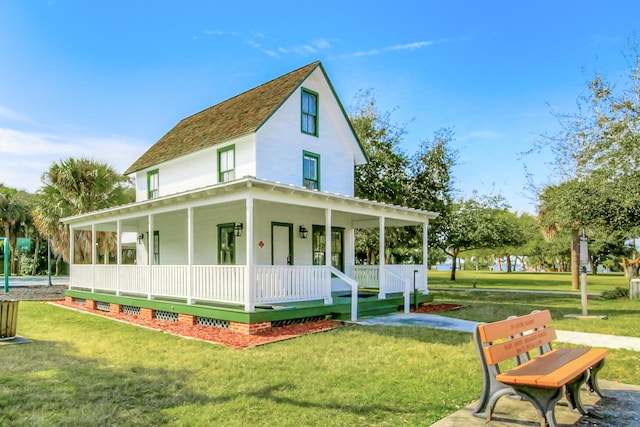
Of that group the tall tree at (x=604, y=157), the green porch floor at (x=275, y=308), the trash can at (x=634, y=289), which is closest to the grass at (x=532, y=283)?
the trash can at (x=634, y=289)

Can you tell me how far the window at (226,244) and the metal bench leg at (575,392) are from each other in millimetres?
12167

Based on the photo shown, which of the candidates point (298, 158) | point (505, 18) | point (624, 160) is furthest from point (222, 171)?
point (624, 160)

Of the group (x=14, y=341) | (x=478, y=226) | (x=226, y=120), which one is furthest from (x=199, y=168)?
(x=478, y=226)

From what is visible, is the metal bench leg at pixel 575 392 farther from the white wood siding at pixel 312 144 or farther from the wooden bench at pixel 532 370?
the white wood siding at pixel 312 144

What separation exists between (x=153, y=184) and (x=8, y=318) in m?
10.1

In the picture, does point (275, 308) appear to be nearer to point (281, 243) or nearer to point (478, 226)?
point (281, 243)

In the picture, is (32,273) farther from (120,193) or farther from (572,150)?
(572,150)

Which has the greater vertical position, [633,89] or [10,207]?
[633,89]

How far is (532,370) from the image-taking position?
14.7 ft

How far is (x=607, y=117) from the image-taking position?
17.1m

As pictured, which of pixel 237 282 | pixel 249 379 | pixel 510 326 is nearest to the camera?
pixel 510 326

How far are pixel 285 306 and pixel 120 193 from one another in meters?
17.9

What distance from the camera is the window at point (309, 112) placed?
16.3m

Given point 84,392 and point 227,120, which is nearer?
Answer: point 84,392
